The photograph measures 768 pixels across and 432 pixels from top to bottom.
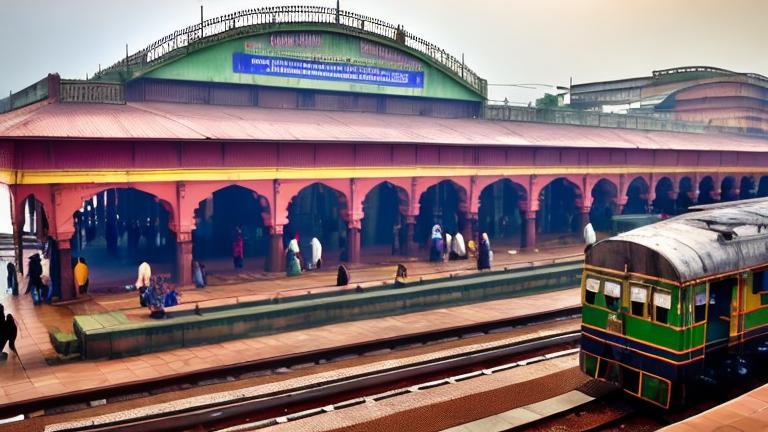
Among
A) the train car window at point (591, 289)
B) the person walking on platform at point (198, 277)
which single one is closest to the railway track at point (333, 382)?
the train car window at point (591, 289)

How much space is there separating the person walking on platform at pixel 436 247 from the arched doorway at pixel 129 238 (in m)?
9.56

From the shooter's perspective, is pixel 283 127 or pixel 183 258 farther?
pixel 283 127

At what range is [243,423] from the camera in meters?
10.4

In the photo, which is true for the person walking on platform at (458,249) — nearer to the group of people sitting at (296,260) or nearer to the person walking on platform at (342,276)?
the group of people sitting at (296,260)

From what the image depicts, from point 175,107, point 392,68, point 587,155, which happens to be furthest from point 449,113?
point 175,107

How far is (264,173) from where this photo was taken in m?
22.1

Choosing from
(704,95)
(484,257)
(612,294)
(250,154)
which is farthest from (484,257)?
(704,95)

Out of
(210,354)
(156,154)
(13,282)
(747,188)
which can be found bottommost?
(210,354)

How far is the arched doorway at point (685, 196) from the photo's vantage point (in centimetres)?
3638

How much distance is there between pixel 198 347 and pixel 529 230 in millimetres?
18073

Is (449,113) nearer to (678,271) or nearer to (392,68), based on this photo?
(392,68)

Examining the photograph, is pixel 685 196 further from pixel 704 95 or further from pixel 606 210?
pixel 704 95

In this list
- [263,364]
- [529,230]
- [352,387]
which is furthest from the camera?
[529,230]

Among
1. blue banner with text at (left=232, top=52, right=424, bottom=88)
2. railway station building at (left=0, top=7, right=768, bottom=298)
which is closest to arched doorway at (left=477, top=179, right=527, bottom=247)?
railway station building at (left=0, top=7, right=768, bottom=298)
